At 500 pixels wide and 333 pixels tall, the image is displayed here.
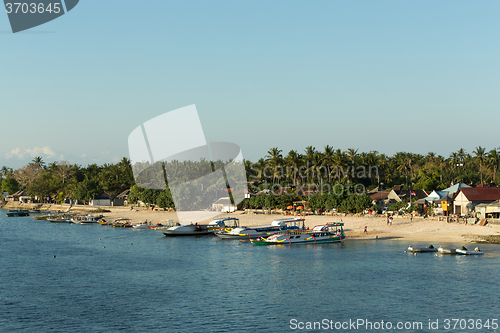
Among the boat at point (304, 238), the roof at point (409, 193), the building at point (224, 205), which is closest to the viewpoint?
the boat at point (304, 238)

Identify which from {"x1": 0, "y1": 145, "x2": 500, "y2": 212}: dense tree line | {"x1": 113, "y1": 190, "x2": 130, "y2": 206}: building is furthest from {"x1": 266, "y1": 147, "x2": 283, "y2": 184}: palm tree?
{"x1": 113, "y1": 190, "x2": 130, "y2": 206}: building

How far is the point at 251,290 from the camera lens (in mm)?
46000

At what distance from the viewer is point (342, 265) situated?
188 feet

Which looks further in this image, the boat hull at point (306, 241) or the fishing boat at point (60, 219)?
the fishing boat at point (60, 219)

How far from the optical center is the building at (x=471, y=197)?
87125mm

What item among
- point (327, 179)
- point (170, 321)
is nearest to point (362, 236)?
point (170, 321)

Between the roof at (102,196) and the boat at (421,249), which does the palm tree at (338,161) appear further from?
the roof at (102,196)

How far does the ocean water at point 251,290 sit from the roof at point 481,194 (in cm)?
2497

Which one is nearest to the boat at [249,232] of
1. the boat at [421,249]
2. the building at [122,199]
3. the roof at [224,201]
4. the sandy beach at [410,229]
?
the sandy beach at [410,229]

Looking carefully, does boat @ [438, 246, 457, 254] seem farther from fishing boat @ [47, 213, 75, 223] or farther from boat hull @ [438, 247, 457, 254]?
fishing boat @ [47, 213, 75, 223]

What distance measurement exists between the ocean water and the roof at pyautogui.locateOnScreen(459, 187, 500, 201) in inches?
983

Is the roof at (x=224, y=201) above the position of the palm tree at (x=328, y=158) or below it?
below

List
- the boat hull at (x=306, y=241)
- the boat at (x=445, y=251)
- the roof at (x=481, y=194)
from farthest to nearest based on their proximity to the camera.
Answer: the roof at (x=481, y=194) < the boat hull at (x=306, y=241) < the boat at (x=445, y=251)

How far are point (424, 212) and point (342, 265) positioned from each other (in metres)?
46.2
